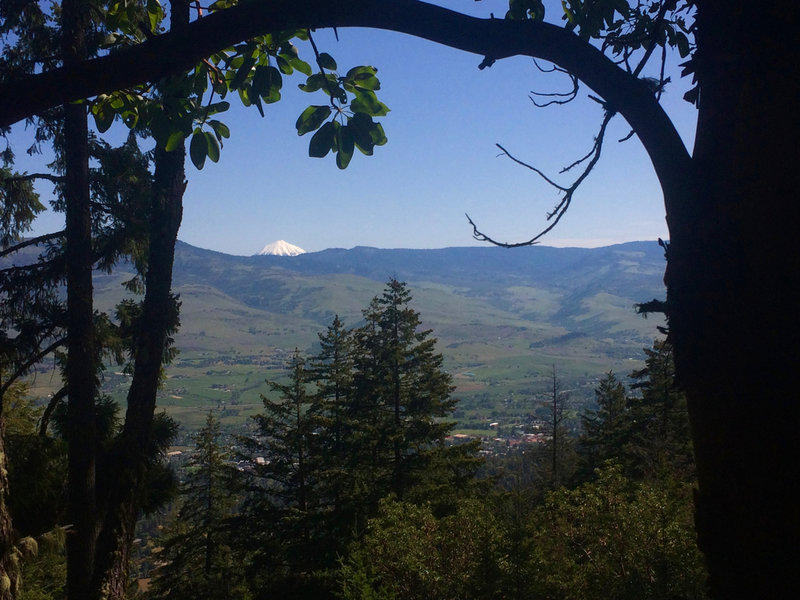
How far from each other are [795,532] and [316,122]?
1310 millimetres

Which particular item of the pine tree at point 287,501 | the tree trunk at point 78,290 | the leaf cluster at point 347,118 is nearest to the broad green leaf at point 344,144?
the leaf cluster at point 347,118

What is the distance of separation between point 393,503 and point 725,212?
10621 millimetres

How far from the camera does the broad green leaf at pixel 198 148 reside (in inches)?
58.2

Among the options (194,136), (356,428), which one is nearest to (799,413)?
(194,136)

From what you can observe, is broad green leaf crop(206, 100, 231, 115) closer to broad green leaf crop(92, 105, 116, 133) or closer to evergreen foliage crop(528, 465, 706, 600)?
broad green leaf crop(92, 105, 116, 133)

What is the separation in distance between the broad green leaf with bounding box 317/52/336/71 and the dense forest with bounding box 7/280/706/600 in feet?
13.6

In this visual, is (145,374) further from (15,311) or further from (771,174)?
(771,174)

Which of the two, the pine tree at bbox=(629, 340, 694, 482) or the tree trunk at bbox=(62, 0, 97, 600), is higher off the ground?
the tree trunk at bbox=(62, 0, 97, 600)

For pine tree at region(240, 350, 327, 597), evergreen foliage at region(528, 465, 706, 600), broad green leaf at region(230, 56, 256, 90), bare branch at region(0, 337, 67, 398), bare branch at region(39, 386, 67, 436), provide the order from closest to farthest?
broad green leaf at region(230, 56, 256, 90), bare branch at region(0, 337, 67, 398), bare branch at region(39, 386, 67, 436), evergreen foliage at region(528, 465, 706, 600), pine tree at region(240, 350, 327, 597)

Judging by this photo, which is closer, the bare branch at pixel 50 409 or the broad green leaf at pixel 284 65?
the broad green leaf at pixel 284 65

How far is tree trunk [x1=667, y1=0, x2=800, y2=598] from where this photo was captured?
0.77m

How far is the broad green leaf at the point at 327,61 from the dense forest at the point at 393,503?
4158mm

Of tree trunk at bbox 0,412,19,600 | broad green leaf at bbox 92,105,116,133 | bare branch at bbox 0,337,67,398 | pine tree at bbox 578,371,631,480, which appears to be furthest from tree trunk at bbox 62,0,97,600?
pine tree at bbox 578,371,631,480

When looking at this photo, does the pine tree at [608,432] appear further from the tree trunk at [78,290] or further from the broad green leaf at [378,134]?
the broad green leaf at [378,134]
